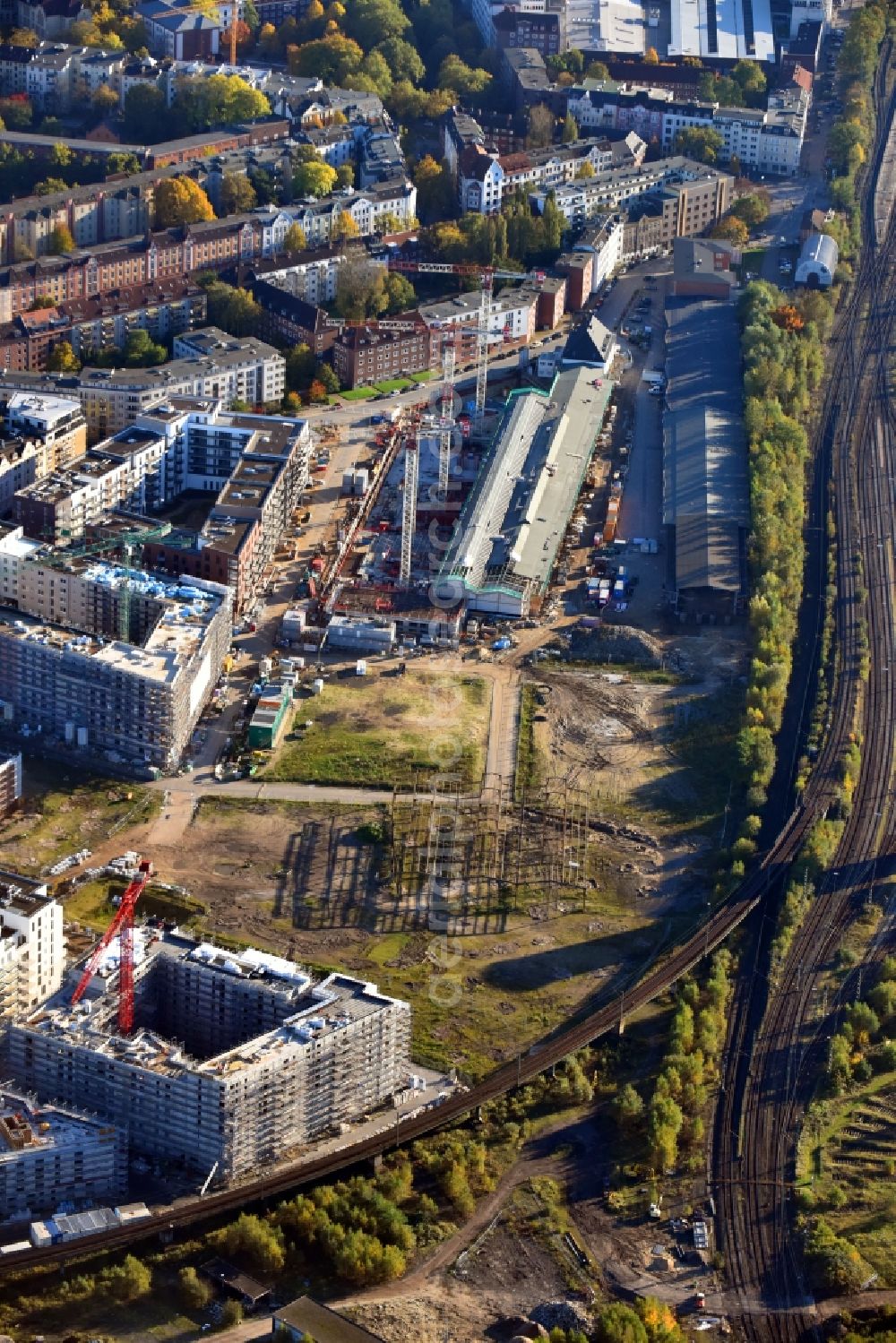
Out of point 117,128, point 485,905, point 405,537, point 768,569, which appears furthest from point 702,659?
point 117,128

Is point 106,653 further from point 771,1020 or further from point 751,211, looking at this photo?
point 751,211

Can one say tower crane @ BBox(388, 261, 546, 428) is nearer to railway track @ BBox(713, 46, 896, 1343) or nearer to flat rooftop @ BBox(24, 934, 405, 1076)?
railway track @ BBox(713, 46, 896, 1343)

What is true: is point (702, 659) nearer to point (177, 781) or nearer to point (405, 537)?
point (405, 537)

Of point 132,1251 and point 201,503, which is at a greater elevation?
point 201,503

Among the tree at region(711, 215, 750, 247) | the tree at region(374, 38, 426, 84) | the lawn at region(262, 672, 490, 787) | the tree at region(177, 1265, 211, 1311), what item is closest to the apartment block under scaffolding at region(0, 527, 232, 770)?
the lawn at region(262, 672, 490, 787)

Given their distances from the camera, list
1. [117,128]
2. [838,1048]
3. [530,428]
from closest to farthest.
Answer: [838,1048] < [530,428] < [117,128]

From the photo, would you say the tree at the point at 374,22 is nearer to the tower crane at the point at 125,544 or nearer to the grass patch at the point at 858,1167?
the tower crane at the point at 125,544

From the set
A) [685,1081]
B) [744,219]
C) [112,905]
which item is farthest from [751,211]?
[685,1081]
